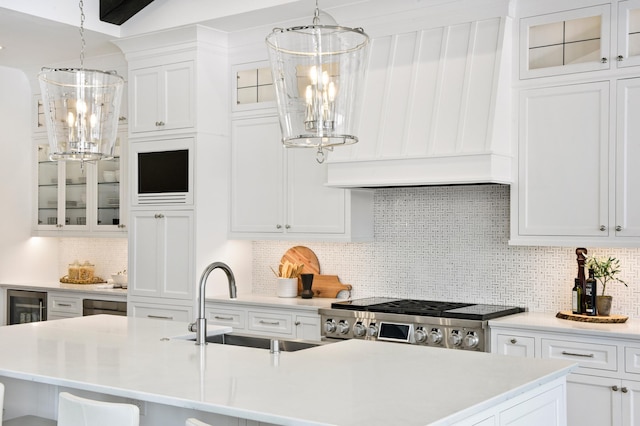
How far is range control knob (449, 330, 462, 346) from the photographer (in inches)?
176

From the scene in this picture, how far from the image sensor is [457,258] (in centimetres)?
513

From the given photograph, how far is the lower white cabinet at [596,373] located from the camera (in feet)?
12.9

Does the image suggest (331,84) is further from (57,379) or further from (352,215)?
(352,215)

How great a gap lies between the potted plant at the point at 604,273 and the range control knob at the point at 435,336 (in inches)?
35.7

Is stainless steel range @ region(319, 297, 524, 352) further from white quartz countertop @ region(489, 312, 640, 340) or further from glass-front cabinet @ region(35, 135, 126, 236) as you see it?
glass-front cabinet @ region(35, 135, 126, 236)

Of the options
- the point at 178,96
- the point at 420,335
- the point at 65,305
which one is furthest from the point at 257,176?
the point at 65,305

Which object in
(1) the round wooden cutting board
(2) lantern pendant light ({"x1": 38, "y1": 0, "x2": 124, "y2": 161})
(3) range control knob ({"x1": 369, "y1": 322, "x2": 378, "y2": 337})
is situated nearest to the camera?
(2) lantern pendant light ({"x1": 38, "y1": 0, "x2": 124, "y2": 161})

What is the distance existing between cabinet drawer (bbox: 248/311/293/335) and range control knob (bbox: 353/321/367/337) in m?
0.57

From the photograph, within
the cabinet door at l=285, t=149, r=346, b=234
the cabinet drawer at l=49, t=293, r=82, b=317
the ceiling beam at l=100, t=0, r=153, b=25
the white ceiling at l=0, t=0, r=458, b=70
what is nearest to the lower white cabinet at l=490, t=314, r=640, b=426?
the cabinet door at l=285, t=149, r=346, b=234

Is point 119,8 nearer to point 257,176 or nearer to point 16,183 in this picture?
point 257,176

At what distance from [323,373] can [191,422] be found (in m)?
0.61

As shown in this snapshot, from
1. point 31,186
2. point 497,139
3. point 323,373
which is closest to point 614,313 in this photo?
point 497,139

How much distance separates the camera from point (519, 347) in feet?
14.1

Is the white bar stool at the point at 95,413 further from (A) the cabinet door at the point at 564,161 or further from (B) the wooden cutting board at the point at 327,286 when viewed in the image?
(B) the wooden cutting board at the point at 327,286
